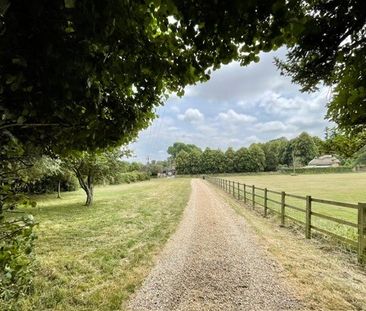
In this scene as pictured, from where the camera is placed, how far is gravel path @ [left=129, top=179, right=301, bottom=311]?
14.2 feet

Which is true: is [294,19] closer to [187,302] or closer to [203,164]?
[187,302]

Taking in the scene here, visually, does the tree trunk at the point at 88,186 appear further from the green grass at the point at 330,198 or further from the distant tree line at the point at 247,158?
the distant tree line at the point at 247,158

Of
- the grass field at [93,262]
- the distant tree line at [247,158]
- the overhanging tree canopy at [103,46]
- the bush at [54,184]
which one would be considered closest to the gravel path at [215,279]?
the grass field at [93,262]

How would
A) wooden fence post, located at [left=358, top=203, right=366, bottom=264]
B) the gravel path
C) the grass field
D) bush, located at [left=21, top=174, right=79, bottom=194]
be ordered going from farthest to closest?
bush, located at [left=21, top=174, right=79, bottom=194]
wooden fence post, located at [left=358, top=203, right=366, bottom=264]
the grass field
the gravel path

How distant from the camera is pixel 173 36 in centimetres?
240

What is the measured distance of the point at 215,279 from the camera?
5301mm

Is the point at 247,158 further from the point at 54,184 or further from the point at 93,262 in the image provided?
the point at 93,262

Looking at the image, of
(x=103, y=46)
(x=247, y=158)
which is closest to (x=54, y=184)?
(x=103, y=46)

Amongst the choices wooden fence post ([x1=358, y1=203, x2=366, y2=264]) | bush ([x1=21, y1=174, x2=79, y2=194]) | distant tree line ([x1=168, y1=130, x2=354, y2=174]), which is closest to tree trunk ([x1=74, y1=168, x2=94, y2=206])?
bush ([x1=21, y1=174, x2=79, y2=194])

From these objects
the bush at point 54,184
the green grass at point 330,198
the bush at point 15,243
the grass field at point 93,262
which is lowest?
the green grass at point 330,198

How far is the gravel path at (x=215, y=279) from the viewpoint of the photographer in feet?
14.2

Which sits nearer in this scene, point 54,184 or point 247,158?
point 54,184

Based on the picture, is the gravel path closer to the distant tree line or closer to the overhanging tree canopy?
the overhanging tree canopy

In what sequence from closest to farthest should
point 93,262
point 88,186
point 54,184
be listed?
point 93,262, point 88,186, point 54,184
